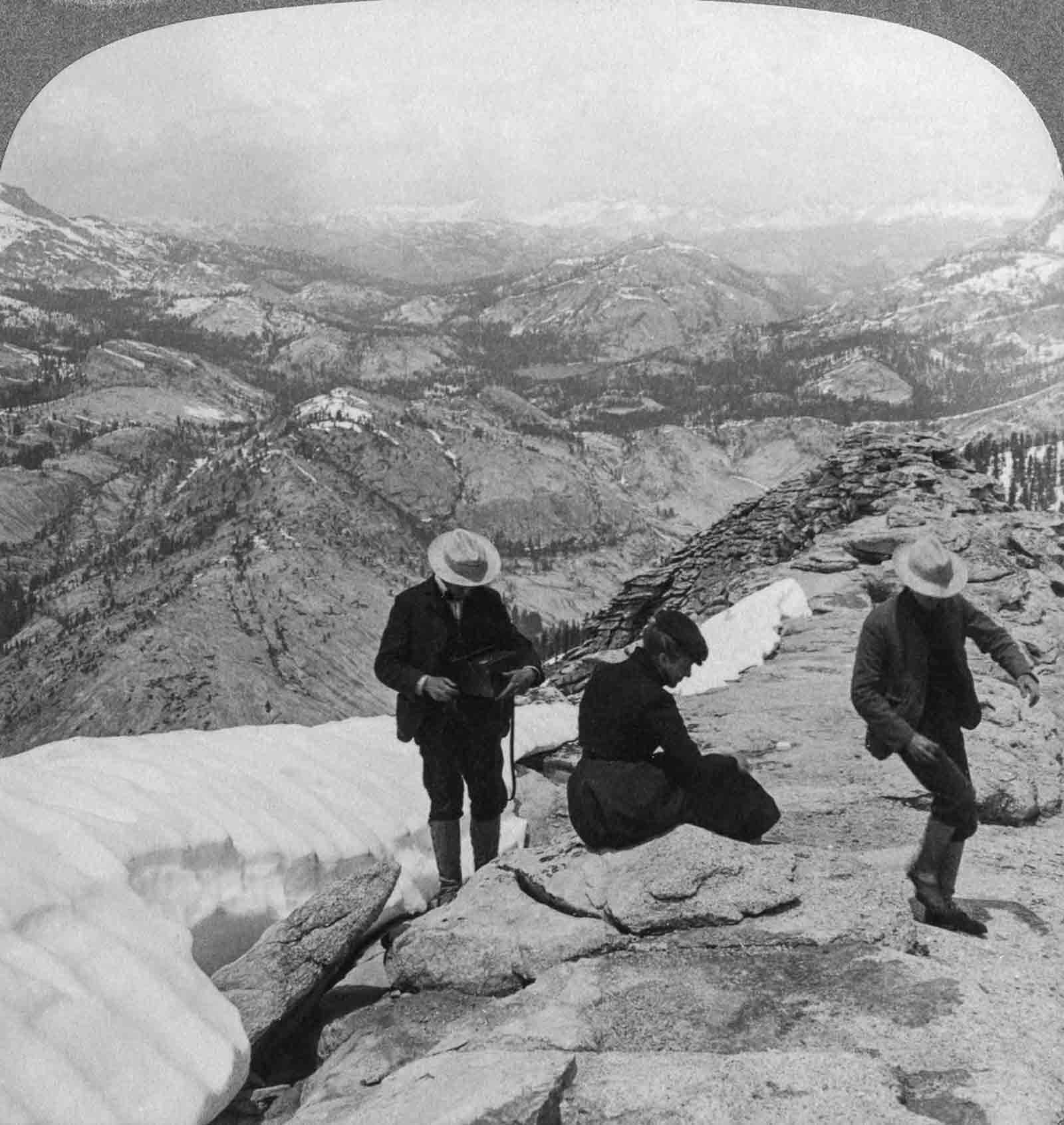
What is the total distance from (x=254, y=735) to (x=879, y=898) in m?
3.14

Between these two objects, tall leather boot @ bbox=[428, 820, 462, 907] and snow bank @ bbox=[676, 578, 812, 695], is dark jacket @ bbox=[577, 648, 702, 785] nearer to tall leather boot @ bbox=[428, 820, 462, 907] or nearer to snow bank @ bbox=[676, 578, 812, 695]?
tall leather boot @ bbox=[428, 820, 462, 907]

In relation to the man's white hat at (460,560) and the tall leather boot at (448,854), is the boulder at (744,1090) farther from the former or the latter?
the man's white hat at (460,560)

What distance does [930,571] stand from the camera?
3.49 metres

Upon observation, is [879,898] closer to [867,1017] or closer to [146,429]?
[867,1017]

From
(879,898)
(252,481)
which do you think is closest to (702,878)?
(879,898)

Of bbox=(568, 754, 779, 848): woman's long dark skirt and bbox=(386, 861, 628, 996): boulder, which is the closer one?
bbox=(386, 861, 628, 996): boulder

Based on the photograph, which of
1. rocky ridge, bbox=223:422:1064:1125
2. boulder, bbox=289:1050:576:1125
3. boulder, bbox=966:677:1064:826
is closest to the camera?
boulder, bbox=289:1050:576:1125

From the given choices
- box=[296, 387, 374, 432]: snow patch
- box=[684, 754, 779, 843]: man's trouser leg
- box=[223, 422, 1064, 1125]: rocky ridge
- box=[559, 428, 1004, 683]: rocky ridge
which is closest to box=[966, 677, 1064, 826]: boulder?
box=[223, 422, 1064, 1125]: rocky ridge

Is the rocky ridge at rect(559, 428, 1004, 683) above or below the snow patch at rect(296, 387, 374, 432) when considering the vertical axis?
below

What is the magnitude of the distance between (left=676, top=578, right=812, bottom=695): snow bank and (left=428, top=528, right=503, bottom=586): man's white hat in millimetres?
3711

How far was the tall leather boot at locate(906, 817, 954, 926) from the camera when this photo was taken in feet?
11.0

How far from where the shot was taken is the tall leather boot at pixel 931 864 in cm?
334

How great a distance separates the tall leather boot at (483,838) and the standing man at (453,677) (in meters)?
0.06

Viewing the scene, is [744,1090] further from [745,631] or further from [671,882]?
[745,631]
